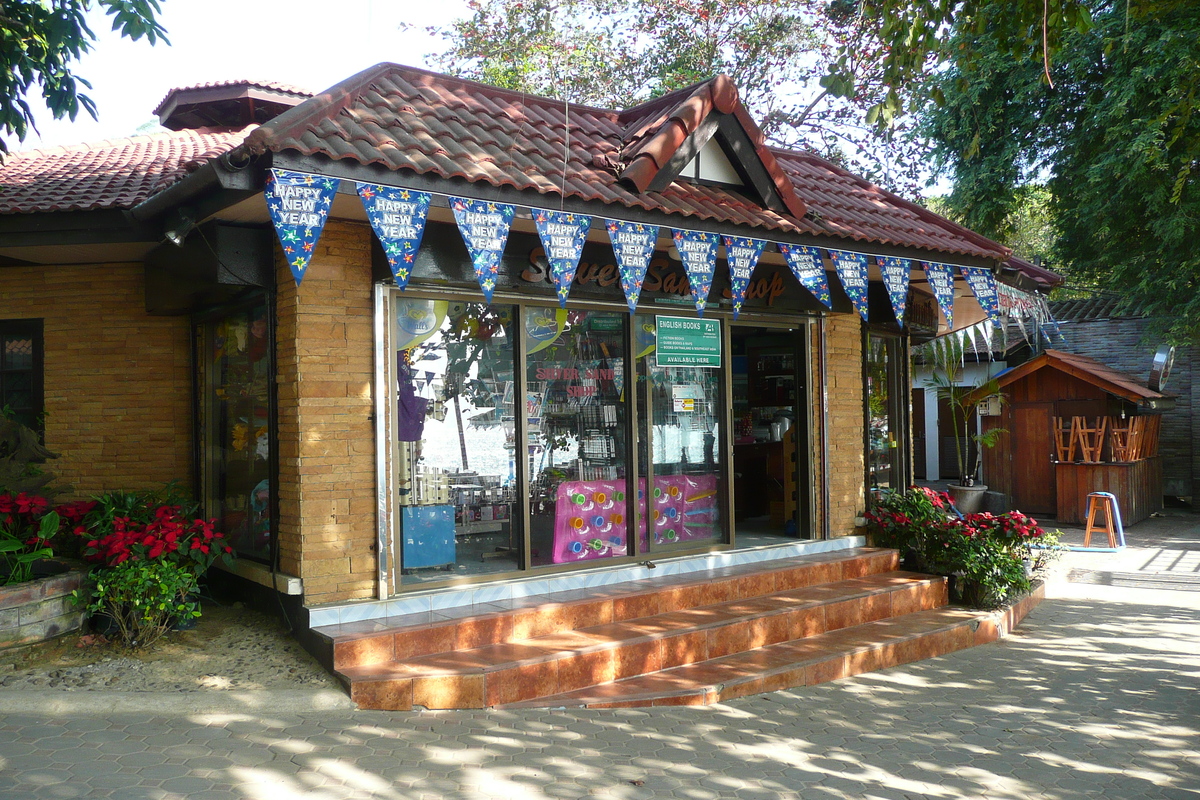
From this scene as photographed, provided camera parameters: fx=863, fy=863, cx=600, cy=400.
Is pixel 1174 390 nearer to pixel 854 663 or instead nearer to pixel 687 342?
pixel 687 342

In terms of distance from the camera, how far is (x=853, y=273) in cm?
802

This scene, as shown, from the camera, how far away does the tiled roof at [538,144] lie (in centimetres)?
563

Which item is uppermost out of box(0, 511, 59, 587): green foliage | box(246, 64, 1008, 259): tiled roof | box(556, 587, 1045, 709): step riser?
box(246, 64, 1008, 259): tiled roof

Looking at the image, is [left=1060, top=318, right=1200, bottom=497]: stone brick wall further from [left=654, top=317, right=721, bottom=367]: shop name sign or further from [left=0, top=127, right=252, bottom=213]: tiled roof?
[left=0, top=127, right=252, bottom=213]: tiled roof

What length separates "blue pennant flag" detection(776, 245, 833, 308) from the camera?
299 inches

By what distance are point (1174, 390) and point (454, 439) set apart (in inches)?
657

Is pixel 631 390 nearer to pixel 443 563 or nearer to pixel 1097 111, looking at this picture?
pixel 443 563

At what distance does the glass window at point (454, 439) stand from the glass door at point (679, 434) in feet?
4.55

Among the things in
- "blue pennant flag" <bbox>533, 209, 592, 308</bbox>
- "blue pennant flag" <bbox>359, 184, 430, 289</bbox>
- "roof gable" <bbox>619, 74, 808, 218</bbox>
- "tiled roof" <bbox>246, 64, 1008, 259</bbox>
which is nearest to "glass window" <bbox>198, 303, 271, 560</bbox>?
"blue pennant flag" <bbox>359, 184, 430, 289</bbox>

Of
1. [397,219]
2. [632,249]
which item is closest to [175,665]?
[397,219]

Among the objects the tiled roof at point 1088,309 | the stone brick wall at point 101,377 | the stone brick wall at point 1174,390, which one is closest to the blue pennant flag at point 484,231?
the stone brick wall at point 101,377

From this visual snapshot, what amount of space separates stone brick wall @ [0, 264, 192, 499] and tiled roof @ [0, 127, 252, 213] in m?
0.76

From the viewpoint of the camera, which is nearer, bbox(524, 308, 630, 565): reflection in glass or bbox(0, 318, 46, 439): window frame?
bbox(524, 308, 630, 565): reflection in glass

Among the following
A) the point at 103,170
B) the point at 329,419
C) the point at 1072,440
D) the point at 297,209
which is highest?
the point at 103,170
